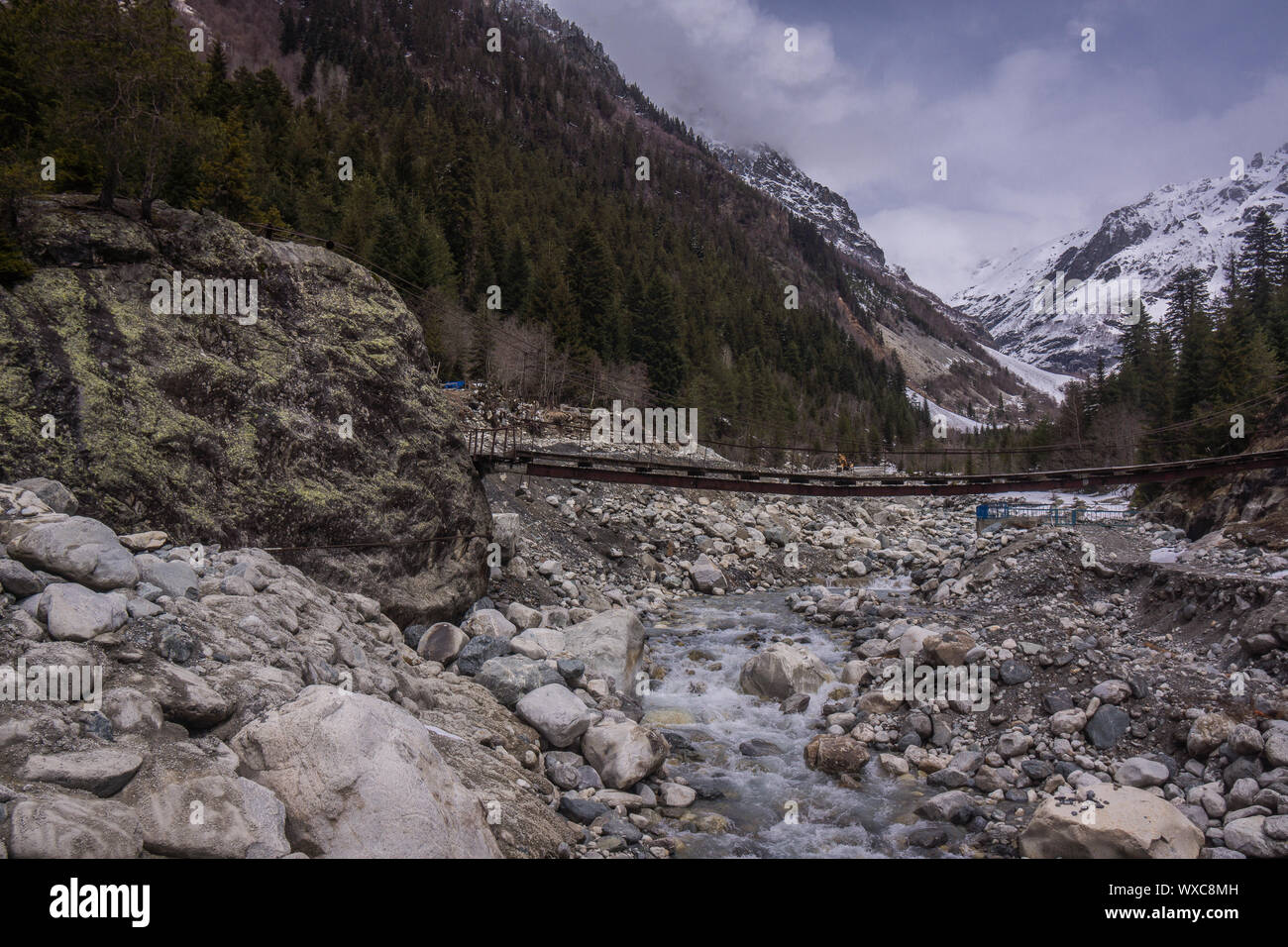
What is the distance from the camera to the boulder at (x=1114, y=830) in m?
6.15

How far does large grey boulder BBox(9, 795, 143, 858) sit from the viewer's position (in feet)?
11.6

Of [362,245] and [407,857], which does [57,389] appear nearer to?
[407,857]

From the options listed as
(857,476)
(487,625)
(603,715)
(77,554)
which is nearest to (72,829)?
(77,554)

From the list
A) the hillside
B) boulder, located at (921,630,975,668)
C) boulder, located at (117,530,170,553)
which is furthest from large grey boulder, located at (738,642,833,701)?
the hillside

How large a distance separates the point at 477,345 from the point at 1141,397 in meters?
53.7

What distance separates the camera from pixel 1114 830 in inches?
244

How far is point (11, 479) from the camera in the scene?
816 cm

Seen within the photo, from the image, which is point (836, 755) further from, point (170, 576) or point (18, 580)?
point (18, 580)

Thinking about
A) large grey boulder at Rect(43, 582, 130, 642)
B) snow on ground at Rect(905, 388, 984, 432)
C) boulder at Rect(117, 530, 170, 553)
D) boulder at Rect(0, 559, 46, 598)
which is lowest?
large grey boulder at Rect(43, 582, 130, 642)

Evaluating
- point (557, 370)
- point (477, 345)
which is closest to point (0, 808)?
point (477, 345)

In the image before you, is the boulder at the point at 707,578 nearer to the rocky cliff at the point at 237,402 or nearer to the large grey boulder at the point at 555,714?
the rocky cliff at the point at 237,402

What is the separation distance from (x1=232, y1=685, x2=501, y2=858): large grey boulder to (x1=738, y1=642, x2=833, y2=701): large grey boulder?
715 cm

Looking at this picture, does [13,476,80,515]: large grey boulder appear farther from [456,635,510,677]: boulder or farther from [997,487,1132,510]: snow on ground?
[997,487,1132,510]: snow on ground

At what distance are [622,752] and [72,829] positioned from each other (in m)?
5.71
